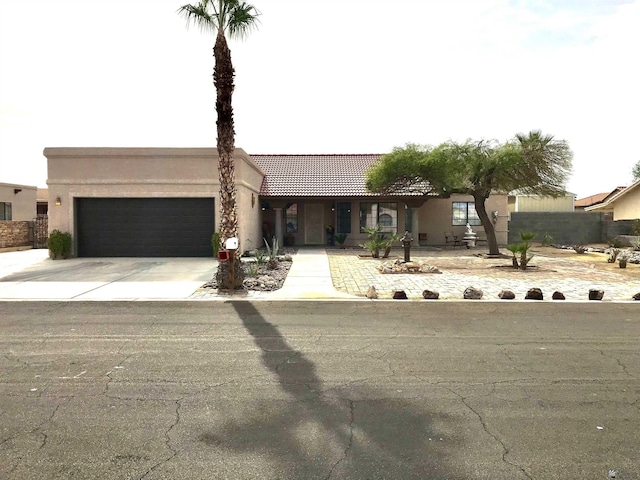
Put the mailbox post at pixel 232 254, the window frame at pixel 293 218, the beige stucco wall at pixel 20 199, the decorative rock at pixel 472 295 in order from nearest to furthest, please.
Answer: the decorative rock at pixel 472 295 → the mailbox post at pixel 232 254 → the window frame at pixel 293 218 → the beige stucco wall at pixel 20 199

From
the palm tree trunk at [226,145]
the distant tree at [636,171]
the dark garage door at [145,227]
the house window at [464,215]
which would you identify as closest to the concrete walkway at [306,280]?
the palm tree trunk at [226,145]

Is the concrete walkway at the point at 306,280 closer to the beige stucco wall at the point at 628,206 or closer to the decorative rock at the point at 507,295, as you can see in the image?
the decorative rock at the point at 507,295

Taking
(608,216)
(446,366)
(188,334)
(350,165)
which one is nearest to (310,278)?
(188,334)

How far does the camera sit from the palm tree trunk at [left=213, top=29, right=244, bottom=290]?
39.1 ft

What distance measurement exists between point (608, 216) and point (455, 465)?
38949 mm

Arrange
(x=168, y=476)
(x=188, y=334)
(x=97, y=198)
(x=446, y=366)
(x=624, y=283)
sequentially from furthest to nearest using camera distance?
(x=97, y=198)
(x=624, y=283)
(x=188, y=334)
(x=446, y=366)
(x=168, y=476)

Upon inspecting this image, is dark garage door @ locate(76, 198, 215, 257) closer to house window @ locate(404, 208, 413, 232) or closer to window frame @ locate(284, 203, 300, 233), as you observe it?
window frame @ locate(284, 203, 300, 233)

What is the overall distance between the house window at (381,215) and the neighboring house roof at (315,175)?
1.28 m

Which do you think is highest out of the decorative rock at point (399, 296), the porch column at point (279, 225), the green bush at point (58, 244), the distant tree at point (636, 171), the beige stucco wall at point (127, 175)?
the distant tree at point (636, 171)

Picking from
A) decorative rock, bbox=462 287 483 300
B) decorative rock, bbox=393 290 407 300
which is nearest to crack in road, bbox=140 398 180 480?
decorative rock, bbox=393 290 407 300

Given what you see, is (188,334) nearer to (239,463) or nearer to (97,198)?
(239,463)

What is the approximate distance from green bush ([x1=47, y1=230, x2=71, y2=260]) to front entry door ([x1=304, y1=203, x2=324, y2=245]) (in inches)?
476

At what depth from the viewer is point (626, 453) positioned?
3795 millimetres

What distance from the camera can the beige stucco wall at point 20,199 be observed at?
1163 inches
